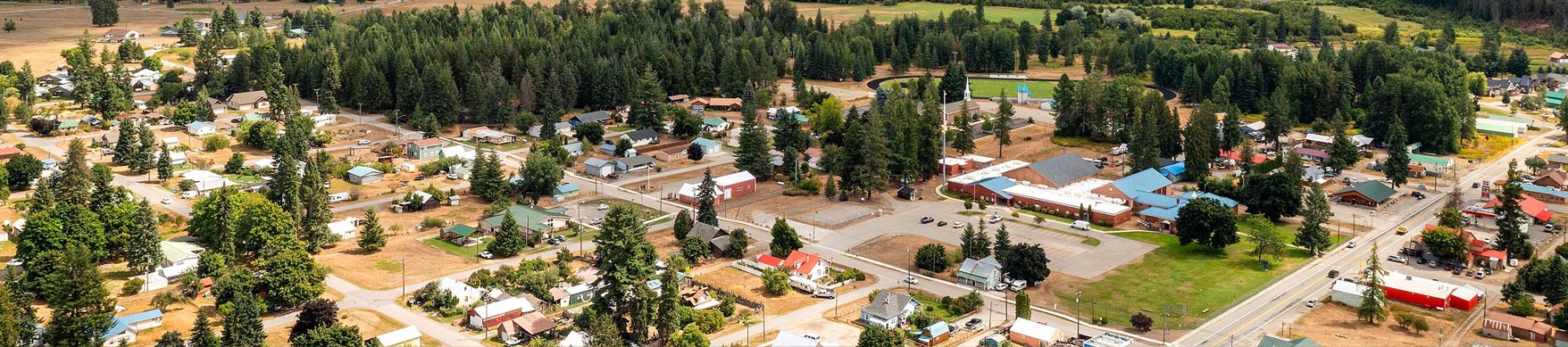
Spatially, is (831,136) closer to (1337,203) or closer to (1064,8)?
(1337,203)

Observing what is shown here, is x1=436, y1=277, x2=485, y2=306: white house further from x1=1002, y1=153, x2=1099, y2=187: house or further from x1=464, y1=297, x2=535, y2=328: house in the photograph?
x1=1002, y1=153, x2=1099, y2=187: house

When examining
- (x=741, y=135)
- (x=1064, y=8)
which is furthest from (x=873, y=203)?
(x=1064, y=8)

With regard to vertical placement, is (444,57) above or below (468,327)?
above

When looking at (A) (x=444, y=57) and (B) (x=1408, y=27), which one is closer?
(A) (x=444, y=57)

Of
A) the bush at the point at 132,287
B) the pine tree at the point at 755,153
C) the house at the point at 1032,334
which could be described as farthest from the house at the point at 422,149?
the house at the point at 1032,334

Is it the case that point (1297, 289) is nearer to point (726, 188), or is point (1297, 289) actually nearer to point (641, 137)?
point (726, 188)

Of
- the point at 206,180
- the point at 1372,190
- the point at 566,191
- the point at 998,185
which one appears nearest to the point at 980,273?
the point at 998,185
